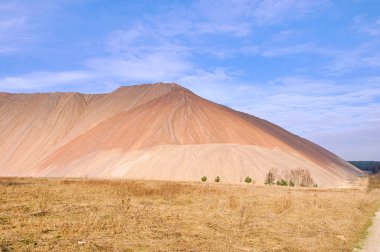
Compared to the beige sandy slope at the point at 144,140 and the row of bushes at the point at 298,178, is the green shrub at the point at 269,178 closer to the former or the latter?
the row of bushes at the point at 298,178

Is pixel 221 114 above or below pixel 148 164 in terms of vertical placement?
above

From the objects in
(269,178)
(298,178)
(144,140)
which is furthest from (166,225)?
(144,140)

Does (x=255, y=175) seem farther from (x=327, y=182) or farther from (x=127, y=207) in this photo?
(x=127, y=207)

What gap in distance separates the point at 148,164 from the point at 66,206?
77452mm

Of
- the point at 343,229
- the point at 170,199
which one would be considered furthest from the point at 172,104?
the point at 343,229

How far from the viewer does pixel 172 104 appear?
452 ft

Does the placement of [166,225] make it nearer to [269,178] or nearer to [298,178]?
[269,178]

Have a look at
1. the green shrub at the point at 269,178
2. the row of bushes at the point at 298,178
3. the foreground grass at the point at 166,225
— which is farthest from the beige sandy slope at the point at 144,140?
the foreground grass at the point at 166,225

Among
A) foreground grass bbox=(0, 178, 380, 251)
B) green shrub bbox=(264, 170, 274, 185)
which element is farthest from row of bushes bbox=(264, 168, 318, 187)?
foreground grass bbox=(0, 178, 380, 251)

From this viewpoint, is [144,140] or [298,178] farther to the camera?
[144,140]

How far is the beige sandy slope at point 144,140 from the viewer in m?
101

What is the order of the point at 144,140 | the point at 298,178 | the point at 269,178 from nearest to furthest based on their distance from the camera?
the point at 269,178 < the point at 298,178 < the point at 144,140

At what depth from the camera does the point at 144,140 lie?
117 meters

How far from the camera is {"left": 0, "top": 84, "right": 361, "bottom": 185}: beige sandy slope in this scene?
100688mm
